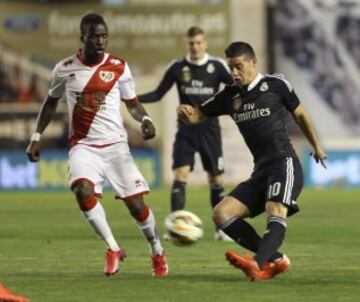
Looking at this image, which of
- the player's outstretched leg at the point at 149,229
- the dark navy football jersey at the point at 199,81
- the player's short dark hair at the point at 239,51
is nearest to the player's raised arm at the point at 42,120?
the player's outstretched leg at the point at 149,229

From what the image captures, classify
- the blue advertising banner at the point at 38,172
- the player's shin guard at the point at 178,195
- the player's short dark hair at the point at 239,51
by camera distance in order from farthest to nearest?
1. the blue advertising banner at the point at 38,172
2. the player's shin guard at the point at 178,195
3. the player's short dark hair at the point at 239,51

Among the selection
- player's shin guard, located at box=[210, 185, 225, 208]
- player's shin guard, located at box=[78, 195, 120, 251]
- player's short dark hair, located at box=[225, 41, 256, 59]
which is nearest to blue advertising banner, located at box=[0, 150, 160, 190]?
player's shin guard, located at box=[210, 185, 225, 208]

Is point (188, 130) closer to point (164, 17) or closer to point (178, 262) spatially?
point (178, 262)

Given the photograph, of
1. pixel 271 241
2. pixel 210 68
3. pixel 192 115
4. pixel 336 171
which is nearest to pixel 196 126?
pixel 210 68

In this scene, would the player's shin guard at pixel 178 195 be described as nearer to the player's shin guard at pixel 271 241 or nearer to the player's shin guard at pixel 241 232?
the player's shin guard at pixel 241 232

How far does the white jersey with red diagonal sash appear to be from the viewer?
11633 mm

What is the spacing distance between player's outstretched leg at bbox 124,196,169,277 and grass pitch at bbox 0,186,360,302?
0.46ft

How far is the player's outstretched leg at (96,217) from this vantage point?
11.4 meters

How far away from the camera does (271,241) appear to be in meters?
10.8

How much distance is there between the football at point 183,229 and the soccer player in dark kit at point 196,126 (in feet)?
13.7

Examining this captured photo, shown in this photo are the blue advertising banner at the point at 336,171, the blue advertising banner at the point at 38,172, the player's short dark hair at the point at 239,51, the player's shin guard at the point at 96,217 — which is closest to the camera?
the player's short dark hair at the point at 239,51

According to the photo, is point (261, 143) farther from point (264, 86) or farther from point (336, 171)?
point (336, 171)

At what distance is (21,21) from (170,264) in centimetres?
2030

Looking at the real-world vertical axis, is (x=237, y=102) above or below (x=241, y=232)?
above
